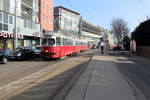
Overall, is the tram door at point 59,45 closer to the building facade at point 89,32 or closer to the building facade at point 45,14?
the building facade at point 45,14

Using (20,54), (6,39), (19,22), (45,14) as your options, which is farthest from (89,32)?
(20,54)

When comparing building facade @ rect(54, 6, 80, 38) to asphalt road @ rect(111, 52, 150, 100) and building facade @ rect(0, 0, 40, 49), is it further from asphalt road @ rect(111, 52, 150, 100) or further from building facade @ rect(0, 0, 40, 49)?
asphalt road @ rect(111, 52, 150, 100)

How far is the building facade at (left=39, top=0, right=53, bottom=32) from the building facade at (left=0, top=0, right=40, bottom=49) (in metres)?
2.12

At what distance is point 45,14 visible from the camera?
62.7 m

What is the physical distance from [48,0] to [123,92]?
197 ft

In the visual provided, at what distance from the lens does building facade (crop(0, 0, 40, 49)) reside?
36656mm

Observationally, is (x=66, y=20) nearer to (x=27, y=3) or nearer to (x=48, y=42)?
(x=27, y=3)

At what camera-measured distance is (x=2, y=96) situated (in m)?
8.32

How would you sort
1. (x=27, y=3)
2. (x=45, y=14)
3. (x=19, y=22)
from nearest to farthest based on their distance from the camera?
(x=19, y=22) < (x=27, y=3) < (x=45, y=14)

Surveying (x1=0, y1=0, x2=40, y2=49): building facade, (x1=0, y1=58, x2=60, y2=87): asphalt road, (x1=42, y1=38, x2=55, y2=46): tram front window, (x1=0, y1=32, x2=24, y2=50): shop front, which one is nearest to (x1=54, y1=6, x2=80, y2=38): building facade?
(x1=0, y1=0, x2=40, y2=49): building facade

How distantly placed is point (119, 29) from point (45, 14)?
134 feet

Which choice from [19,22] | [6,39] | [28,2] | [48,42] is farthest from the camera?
[28,2]

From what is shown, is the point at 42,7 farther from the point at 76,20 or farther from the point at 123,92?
the point at 76,20

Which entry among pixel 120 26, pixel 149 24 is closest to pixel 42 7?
pixel 149 24
